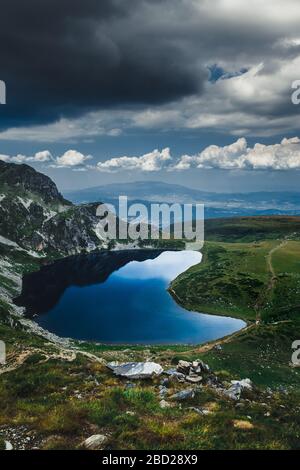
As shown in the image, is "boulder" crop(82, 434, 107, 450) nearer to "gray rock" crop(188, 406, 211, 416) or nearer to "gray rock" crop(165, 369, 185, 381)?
"gray rock" crop(188, 406, 211, 416)

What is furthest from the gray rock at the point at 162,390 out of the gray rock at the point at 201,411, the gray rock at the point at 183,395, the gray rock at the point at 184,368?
the gray rock at the point at 184,368

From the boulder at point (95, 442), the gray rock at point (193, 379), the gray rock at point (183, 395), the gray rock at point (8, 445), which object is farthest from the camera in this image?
the gray rock at point (193, 379)

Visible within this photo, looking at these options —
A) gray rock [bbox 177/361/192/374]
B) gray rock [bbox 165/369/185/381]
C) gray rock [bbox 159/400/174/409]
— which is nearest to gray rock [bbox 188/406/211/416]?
gray rock [bbox 159/400/174/409]

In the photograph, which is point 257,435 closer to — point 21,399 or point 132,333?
point 21,399

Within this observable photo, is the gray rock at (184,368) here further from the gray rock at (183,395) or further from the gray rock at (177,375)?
the gray rock at (183,395)

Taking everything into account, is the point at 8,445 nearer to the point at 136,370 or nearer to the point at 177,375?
the point at 136,370

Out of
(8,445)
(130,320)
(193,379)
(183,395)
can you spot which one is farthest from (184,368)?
(130,320)
